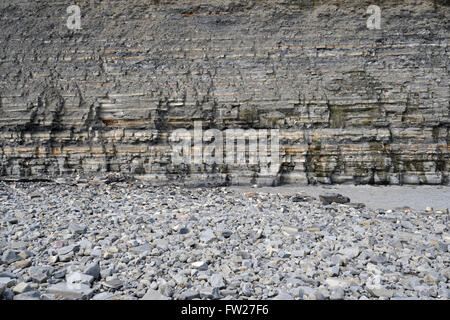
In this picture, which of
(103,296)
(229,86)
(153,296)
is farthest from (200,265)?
(229,86)

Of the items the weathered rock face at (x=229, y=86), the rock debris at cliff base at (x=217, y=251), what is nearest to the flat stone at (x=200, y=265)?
the rock debris at cliff base at (x=217, y=251)

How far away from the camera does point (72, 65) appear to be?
31.4 ft

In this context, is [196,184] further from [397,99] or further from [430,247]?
[397,99]

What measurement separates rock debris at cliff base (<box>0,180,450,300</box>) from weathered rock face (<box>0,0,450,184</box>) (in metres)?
2.96

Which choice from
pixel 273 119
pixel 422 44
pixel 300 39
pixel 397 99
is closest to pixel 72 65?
pixel 273 119

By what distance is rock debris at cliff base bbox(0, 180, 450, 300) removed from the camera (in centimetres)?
277

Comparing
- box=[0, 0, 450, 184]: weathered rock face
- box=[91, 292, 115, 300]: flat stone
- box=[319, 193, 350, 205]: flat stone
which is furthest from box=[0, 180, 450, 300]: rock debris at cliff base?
box=[0, 0, 450, 184]: weathered rock face

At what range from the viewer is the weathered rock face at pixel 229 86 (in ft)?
29.3

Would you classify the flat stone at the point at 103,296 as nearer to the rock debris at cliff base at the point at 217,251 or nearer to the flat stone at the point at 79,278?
the rock debris at cliff base at the point at 217,251

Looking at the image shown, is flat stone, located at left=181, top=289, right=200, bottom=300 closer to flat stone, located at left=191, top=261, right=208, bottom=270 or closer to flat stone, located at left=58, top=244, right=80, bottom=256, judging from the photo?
flat stone, located at left=191, top=261, right=208, bottom=270

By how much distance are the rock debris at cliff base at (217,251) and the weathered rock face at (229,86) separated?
296cm

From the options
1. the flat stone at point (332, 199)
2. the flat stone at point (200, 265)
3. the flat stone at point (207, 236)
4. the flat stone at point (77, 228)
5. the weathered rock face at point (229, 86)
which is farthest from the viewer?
the weathered rock face at point (229, 86)

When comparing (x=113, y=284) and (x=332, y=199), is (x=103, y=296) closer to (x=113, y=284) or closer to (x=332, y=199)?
(x=113, y=284)

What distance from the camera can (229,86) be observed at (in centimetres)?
936
